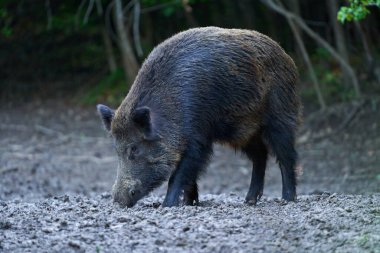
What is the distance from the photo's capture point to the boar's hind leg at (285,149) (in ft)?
24.4

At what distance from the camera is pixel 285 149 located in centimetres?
750

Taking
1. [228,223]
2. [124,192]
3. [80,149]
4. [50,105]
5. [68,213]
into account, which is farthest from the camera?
[50,105]

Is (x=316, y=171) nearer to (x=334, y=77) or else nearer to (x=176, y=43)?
(x=334, y=77)

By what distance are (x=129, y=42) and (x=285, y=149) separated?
33.4 ft

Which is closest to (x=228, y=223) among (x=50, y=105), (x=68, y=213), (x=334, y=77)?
(x=68, y=213)

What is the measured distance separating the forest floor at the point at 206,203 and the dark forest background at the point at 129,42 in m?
1.47

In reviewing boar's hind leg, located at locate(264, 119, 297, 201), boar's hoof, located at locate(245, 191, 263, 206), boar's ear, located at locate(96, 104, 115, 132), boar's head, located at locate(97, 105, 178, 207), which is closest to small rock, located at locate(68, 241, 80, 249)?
boar's head, located at locate(97, 105, 178, 207)

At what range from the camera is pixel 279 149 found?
7.48 meters

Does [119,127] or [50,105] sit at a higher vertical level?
[119,127]

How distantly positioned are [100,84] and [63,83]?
1.38m

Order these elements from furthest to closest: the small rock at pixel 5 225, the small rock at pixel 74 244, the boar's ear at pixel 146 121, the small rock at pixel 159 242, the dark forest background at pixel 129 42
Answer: the dark forest background at pixel 129 42, the boar's ear at pixel 146 121, the small rock at pixel 5 225, the small rock at pixel 159 242, the small rock at pixel 74 244

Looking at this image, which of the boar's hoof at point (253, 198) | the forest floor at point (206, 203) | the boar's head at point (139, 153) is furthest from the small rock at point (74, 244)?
the boar's hoof at point (253, 198)

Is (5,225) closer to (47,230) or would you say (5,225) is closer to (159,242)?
(47,230)

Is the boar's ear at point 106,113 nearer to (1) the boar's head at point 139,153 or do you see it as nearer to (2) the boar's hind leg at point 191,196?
(1) the boar's head at point 139,153
